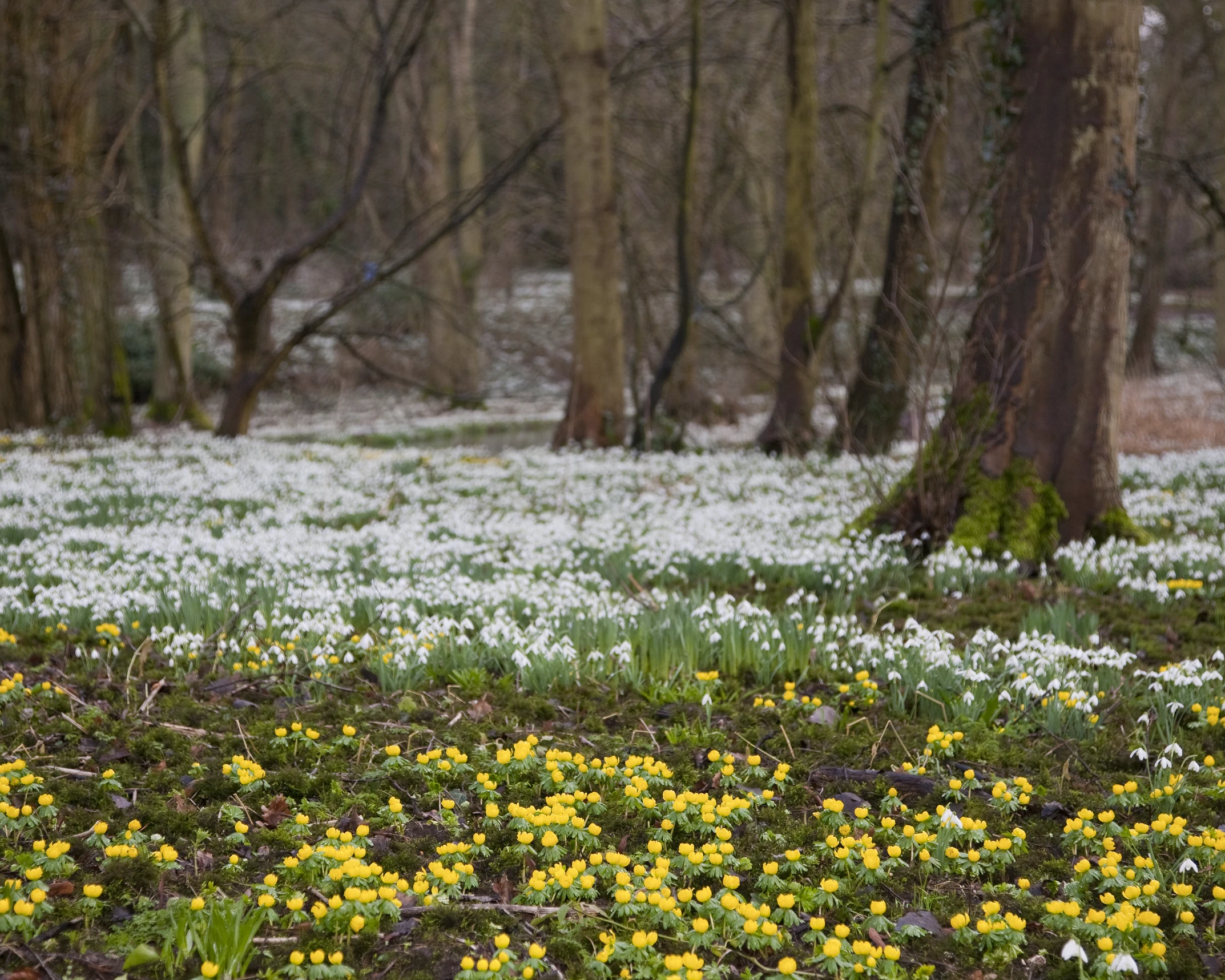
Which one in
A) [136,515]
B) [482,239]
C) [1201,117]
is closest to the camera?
[136,515]

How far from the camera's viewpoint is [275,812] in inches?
133

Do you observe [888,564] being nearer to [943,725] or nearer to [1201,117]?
[943,725]

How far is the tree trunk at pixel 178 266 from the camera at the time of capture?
17.4 m

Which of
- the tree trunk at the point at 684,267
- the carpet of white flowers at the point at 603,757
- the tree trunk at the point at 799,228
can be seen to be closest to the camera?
the carpet of white flowers at the point at 603,757

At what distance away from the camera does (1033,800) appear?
11.7ft

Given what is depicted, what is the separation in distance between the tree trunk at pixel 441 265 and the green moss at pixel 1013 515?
17218 millimetres

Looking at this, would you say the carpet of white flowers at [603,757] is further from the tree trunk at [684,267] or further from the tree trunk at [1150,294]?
the tree trunk at [1150,294]

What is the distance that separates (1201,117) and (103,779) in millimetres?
29514

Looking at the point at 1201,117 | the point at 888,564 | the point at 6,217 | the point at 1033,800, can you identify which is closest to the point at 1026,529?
the point at 888,564

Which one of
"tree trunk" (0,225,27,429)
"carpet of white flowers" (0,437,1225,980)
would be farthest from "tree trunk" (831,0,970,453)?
"tree trunk" (0,225,27,429)

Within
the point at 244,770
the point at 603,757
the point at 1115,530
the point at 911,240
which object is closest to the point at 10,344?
the point at 911,240

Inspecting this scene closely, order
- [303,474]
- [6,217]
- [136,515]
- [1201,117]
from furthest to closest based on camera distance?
[1201,117]
[6,217]
[303,474]
[136,515]

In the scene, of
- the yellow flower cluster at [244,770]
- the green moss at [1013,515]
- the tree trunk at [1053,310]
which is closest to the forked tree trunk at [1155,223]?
the tree trunk at [1053,310]

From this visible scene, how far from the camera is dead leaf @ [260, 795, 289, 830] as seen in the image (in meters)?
3.34
